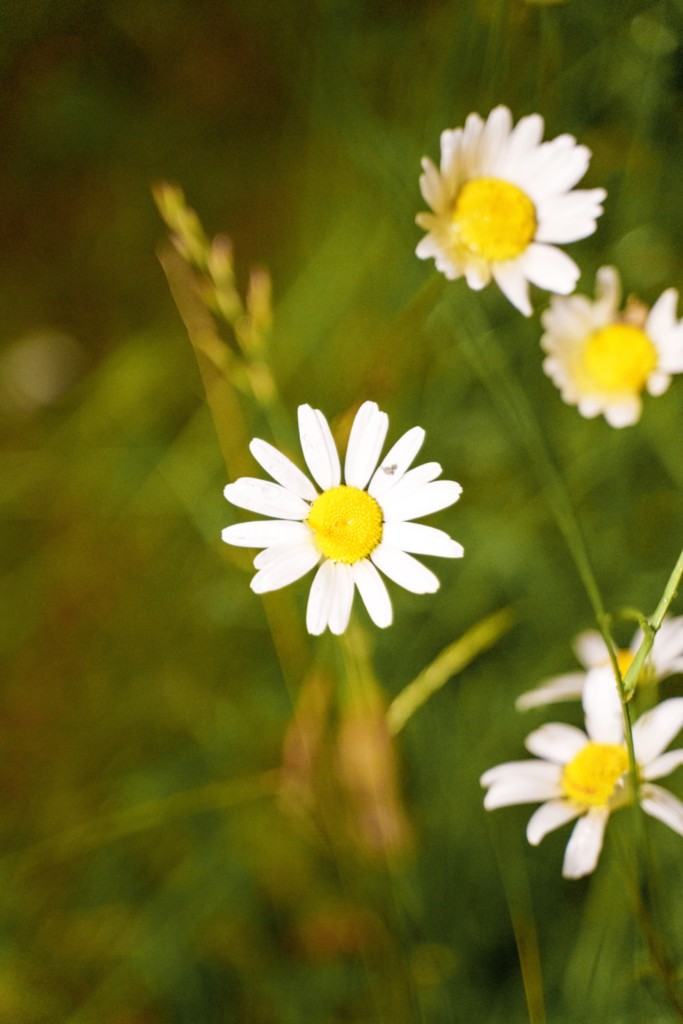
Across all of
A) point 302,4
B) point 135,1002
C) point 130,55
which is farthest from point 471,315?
point 135,1002

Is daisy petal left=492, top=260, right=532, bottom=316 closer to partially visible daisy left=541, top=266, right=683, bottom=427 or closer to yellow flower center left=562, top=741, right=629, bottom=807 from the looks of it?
partially visible daisy left=541, top=266, right=683, bottom=427

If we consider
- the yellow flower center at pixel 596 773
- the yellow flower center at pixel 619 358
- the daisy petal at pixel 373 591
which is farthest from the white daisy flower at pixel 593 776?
the yellow flower center at pixel 619 358

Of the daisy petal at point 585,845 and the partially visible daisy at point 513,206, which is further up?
the partially visible daisy at point 513,206

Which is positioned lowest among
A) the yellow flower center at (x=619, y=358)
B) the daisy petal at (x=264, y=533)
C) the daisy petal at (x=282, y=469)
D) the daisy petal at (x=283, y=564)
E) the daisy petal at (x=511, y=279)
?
the daisy petal at (x=283, y=564)

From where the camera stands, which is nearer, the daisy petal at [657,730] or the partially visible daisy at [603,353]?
the daisy petal at [657,730]

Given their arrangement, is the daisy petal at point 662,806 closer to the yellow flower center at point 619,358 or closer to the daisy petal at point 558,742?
the daisy petal at point 558,742

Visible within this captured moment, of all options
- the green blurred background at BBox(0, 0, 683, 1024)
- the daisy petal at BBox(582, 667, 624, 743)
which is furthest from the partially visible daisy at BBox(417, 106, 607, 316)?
the daisy petal at BBox(582, 667, 624, 743)

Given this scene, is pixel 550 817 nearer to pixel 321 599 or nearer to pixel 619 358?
pixel 321 599
